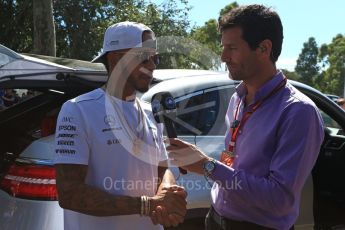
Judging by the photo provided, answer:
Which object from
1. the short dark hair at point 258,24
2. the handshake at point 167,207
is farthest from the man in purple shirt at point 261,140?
the handshake at point 167,207

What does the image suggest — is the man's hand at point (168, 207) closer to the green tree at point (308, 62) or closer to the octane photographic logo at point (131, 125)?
the octane photographic logo at point (131, 125)

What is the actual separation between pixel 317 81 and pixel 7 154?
60603 millimetres

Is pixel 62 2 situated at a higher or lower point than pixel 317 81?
higher

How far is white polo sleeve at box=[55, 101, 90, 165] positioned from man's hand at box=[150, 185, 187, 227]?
0.33 m

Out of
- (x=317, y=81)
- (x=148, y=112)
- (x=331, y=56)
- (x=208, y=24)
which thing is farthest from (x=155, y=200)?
(x=317, y=81)

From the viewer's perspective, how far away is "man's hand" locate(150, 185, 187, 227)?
187cm

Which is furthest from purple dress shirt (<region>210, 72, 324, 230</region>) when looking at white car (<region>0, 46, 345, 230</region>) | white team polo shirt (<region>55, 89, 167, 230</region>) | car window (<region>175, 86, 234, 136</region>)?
car window (<region>175, 86, 234, 136</region>)

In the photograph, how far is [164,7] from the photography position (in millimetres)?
19297

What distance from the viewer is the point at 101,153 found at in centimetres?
196

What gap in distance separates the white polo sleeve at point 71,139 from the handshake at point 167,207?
12.7 inches

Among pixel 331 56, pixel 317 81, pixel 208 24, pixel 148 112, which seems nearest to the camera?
pixel 148 112

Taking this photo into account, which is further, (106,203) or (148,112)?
(148,112)

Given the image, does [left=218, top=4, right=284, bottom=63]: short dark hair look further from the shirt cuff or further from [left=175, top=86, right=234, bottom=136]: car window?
[left=175, top=86, right=234, bottom=136]: car window

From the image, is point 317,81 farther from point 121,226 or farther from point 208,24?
point 121,226
